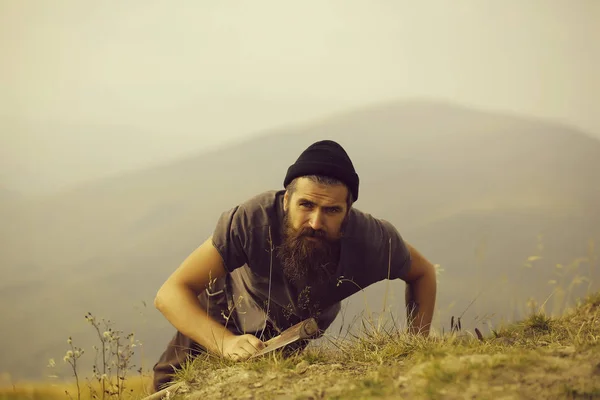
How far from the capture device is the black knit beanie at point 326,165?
2.94 m

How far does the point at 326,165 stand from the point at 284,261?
0.56 meters

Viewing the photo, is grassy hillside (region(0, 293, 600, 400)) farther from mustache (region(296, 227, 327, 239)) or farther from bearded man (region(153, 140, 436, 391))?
mustache (region(296, 227, 327, 239))

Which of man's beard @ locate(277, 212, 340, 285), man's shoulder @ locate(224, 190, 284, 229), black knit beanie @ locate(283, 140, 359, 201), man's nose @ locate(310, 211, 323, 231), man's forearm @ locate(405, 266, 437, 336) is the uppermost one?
black knit beanie @ locate(283, 140, 359, 201)

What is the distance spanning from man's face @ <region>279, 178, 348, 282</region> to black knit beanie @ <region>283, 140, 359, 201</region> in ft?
0.18

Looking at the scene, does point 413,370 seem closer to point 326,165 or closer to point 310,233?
point 310,233

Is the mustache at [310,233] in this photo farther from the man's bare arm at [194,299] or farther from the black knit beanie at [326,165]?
the man's bare arm at [194,299]

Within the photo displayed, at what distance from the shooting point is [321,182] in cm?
293

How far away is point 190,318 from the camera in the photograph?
2.91m

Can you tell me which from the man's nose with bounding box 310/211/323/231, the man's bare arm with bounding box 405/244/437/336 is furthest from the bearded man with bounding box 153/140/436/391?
the man's bare arm with bounding box 405/244/437/336

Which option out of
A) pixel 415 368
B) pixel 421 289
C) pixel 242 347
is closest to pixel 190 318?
pixel 242 347

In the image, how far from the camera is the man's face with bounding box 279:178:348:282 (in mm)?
2922

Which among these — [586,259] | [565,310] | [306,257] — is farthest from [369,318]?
[586,259]

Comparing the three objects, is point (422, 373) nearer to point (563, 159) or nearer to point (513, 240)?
point (513, 240)

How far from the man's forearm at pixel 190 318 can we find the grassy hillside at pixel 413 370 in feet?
0.35
